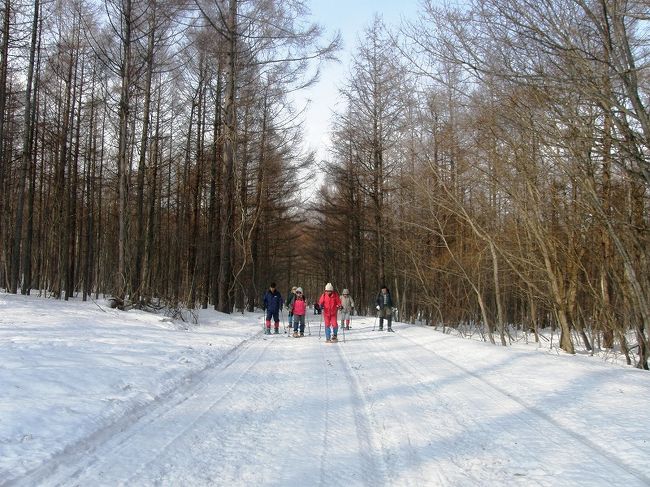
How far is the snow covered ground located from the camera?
12.3ft

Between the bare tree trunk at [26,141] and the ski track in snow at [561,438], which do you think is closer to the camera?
the ski track in snow at [561,438]

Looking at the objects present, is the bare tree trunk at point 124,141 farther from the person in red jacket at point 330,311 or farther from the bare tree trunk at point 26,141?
the person in red jacket at point 330,311

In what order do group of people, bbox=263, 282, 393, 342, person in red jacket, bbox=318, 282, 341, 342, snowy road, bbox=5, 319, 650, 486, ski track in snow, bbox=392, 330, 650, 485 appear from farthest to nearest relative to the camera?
group of people, bbox=263, 282, 393, 342
person in red jacket, bbox=318, 282, 341, 342
ski track in snow, bbox=392, 330, 650, 485
snowy road, bbox=5, 319, 650, 486

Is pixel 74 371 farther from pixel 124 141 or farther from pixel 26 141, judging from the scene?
pixel 26 141

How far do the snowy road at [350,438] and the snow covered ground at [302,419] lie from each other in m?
0.02

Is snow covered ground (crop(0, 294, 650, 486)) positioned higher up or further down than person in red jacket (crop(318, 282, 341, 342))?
further down

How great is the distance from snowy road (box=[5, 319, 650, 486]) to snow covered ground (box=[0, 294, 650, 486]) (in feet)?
0.07

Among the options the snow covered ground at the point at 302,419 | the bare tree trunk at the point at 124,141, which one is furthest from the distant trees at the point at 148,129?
the snow covered ground at the point at 302,419

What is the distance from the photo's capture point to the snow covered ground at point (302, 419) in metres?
3.75

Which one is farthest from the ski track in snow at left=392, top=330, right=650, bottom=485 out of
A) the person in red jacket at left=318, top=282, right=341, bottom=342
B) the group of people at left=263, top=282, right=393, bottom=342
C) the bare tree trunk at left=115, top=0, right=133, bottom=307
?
the bare tree trunk at left=115, top=0, right=133, bottom=307

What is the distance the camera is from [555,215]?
44.0 feet

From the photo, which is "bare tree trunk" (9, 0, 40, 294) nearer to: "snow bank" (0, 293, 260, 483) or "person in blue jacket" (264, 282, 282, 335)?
"snow bank" (0, 293, 260, 483)

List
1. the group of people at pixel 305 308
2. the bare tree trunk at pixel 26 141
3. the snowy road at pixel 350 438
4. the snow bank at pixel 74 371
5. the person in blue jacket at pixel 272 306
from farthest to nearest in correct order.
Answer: the bare tree trunk at pixel 26 141
the person in blue jacket at pixel 272 306
the group of people at pixel 305 308
the snow bank at pixel 74 371
the snowy road at pixel 350 438

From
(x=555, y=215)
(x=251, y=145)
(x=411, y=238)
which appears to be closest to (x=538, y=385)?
(x=555, y=215)
